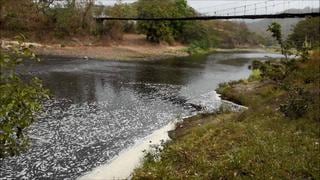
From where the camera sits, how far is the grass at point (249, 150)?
47.2ft

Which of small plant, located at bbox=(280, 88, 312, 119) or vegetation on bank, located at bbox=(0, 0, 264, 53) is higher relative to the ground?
vegetation on bank, located at bbox=(0, 0, 264, 53)

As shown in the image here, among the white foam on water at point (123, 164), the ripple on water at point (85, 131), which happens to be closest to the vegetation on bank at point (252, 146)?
the white foam on water at point (123, 164)

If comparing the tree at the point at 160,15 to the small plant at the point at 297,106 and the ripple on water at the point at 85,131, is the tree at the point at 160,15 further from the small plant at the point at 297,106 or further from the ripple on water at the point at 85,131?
the small plant at the point at 297,106

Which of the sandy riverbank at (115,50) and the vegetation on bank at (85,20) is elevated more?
the vegetation on bank at (85,20)

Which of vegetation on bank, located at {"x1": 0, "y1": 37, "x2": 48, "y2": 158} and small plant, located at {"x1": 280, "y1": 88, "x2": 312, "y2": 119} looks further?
small plant, located at {"x1": 280, "y1": 88, "x2": 312, "y2": 119}

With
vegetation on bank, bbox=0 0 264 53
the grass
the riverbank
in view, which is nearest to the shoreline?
the riverbank

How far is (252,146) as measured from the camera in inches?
661

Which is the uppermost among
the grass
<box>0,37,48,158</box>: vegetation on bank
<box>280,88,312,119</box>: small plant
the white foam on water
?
<box>0,37,48,158</box>: vegetation on bank

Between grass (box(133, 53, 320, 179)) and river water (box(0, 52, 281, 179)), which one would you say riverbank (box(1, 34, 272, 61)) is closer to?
river water (box(0, 52, 281, 179))

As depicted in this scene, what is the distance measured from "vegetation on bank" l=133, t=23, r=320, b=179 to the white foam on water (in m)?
0.79

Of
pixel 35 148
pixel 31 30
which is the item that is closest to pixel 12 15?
pixel 31 30

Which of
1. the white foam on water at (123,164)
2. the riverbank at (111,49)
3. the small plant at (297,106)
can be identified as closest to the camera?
the white foam on water at (123,164)

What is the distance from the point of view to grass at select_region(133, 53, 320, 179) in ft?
47.2

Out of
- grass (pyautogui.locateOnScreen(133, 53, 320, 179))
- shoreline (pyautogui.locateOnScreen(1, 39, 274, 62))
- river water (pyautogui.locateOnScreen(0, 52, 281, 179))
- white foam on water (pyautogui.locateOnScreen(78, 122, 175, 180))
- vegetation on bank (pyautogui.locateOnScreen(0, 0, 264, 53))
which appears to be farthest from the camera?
vegetation on bank (pyautogui.locateOnScreen(0, 0, 264, 53))
